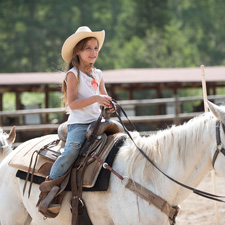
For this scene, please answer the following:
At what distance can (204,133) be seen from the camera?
291 cm

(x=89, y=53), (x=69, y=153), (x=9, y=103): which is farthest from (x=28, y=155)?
(x=9, y=103)

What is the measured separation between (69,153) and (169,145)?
734 millimetres

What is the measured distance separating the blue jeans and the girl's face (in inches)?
21.3

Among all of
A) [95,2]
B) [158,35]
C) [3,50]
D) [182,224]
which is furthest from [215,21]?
[182,224]

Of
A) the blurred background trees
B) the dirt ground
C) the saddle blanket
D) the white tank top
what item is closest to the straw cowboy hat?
the white tank top

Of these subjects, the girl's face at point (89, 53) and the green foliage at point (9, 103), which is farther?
the green foliage at point (9, 103)

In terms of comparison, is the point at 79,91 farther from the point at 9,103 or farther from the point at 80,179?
the point at 9,103

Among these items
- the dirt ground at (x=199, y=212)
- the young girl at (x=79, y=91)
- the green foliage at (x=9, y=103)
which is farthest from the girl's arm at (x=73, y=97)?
the green foliage at (x=9, y=103)

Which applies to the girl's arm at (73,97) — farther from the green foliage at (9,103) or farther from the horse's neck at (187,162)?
the green foliage at (9,103)

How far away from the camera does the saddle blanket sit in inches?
123

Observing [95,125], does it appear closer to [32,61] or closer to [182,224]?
[182,224]

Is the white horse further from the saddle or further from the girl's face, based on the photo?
the girl's face

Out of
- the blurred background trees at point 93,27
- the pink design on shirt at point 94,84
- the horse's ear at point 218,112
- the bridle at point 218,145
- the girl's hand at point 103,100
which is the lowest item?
the bridle at point 218,145

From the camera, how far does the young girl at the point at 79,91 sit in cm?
321
